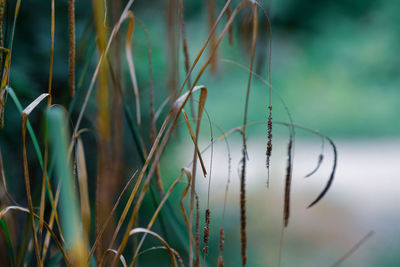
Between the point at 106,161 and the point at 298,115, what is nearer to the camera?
the point at 106,161

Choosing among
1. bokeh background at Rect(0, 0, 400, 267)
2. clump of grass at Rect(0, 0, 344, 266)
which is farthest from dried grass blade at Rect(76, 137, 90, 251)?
bokeh background at Rect(0, 0, 400, 267)

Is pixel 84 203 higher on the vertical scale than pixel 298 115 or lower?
higher

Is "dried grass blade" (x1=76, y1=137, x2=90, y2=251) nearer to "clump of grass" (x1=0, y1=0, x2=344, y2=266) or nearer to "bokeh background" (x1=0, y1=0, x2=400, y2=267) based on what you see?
"clump of grass" (x1=0, y1=0, x2=344, y2=266)

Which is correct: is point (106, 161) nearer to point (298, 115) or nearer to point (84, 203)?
point (84, 203)

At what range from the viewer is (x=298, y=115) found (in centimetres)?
328

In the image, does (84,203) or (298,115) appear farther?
(298,115)

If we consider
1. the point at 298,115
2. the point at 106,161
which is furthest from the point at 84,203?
the point at 298,115

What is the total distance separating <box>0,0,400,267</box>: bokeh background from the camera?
2.63 ft

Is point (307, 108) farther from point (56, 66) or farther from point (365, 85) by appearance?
point (56, 66)

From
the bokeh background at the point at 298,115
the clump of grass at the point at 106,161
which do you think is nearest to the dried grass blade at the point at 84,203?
the clump of grass at the point at 106,161

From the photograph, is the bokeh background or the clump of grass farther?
the bokeh background

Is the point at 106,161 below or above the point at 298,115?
above

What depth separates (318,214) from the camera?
2318mm

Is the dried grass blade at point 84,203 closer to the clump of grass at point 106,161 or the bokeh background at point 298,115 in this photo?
the clump of grass at point 106,161
